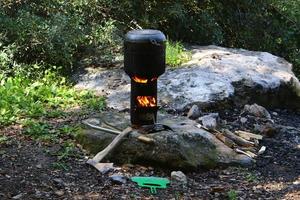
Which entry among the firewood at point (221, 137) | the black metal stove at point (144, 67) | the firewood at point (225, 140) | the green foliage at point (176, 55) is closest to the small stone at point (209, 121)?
the firewood at point (221, 137)

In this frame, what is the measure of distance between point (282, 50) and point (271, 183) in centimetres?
676

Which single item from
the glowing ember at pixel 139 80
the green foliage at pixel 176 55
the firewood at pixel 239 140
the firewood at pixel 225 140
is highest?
the glowing ember at pixel 139 80

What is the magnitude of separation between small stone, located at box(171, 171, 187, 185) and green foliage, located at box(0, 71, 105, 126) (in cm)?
192

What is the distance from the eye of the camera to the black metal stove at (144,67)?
497 centimetres

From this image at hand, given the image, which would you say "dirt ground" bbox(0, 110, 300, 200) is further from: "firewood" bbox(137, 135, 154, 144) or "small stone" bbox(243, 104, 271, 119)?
"small stone" bbox(243, 104, 271, 119)

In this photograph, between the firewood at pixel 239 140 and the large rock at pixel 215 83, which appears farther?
the large rock at pixel 215 83

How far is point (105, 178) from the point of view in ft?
15.6

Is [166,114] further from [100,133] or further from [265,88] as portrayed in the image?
[265,88]

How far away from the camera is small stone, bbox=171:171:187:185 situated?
4836mm

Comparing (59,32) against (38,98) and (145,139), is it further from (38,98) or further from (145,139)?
(145,139)

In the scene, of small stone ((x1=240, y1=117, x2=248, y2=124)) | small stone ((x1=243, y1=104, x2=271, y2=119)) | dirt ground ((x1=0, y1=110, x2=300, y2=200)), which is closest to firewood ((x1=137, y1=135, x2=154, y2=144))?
dirt ground ((x1=0, y1=110, x2=300, y2=200))

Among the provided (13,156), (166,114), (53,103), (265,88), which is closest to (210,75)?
(265,88)

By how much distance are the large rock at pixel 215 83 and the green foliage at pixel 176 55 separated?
13cm

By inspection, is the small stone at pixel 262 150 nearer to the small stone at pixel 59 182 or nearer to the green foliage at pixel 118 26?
the small stone at pixel 59 182
